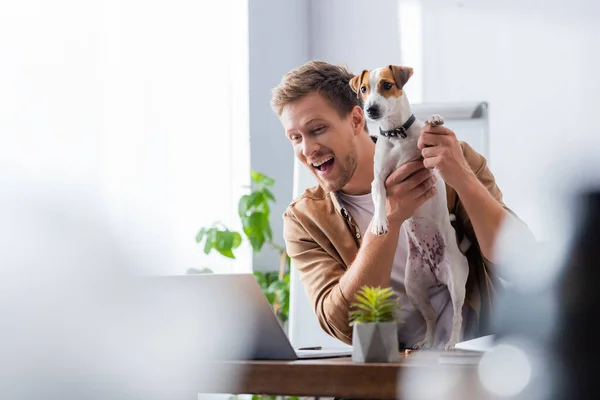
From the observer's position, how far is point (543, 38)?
3.68 meters

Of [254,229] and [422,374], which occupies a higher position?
[254,229]

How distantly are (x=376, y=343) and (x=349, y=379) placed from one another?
0.10 m

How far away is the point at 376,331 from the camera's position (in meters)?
0.99

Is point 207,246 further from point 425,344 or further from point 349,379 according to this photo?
point 349,379

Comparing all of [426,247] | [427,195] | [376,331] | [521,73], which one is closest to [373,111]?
[427,195]

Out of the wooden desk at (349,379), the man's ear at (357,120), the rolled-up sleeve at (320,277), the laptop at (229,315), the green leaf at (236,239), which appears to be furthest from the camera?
the green leaf at (236,239)

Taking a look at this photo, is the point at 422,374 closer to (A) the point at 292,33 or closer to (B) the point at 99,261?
(B) the point at 99,261

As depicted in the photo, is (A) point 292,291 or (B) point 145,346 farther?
(A) point 292,291

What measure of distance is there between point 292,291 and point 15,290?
86 centimetres

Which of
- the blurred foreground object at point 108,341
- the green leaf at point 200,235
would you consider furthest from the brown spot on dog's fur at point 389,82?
the green leaf at point 200,235

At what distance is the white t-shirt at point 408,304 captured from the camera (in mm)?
1551

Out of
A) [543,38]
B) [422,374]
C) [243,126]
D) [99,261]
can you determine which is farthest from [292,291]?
[543,38]

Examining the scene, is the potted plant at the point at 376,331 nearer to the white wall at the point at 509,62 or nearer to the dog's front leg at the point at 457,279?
the dog's front leg at the point at 457,279

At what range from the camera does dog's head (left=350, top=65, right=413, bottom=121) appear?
4.55 ft
